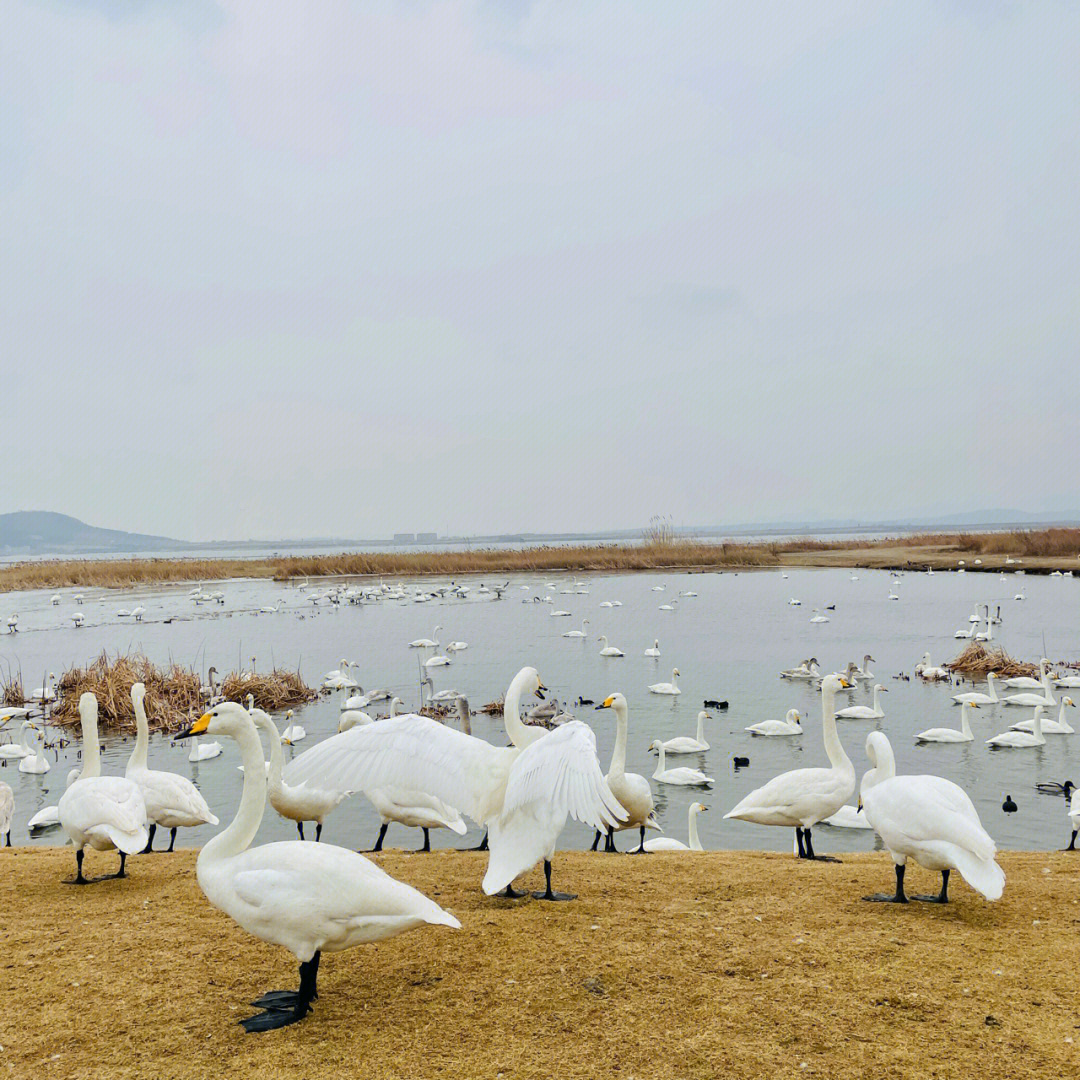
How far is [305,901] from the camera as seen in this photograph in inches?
162

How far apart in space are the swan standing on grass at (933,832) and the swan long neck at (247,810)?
12.1 ft

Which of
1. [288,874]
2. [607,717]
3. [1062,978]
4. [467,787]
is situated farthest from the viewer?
[607,717]

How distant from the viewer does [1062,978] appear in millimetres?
4469

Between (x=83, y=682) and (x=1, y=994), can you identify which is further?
(x=83, y=682)

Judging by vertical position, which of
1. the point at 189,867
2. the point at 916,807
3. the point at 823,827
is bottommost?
the point at 823,827

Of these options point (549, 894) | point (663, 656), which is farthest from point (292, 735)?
point (663, 656)

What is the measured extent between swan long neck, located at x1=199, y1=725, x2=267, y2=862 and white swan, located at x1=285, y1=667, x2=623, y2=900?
1085 millimetres

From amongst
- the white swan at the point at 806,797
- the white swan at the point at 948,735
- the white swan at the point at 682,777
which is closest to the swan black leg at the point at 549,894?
the white swan at the point at 806,797

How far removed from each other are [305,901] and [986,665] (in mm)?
21029

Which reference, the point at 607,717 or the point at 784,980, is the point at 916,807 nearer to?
the point at 784,980

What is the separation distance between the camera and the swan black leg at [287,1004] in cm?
413

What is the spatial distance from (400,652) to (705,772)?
14.5m

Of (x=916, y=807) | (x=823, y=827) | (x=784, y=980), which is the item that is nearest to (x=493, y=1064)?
(x=784, y=980)

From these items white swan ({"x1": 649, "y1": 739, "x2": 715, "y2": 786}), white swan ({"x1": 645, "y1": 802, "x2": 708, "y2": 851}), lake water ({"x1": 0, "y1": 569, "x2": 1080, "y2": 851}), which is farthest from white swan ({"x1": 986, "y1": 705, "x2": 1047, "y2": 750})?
white swan ({"x1": 645, "y1": 802, "x2": 708, "y2": 851})
